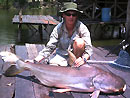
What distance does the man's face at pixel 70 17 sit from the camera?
4004mm

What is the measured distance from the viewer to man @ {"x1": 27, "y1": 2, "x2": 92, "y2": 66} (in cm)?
404

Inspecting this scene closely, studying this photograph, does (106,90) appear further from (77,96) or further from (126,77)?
(126,77)

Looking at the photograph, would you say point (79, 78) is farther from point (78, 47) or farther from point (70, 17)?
point (70, 17)

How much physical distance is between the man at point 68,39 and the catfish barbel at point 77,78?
16.5 inches

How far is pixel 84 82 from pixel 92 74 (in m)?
0.17

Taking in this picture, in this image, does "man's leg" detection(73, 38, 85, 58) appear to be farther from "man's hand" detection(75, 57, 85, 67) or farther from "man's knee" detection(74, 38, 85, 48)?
"man's hand" detection(75, 57, 85, 67)

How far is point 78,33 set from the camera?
14.1 ft

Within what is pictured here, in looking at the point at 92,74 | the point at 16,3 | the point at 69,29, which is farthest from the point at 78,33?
the point at 16,3

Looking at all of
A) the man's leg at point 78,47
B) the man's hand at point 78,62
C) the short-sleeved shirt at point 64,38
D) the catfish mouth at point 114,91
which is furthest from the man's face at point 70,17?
the catfish mouth at point 114,91

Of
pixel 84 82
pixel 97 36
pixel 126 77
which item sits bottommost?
pixel 97 36

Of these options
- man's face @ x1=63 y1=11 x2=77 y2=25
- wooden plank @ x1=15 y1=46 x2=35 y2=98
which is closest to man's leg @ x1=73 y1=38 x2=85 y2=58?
man's face @ x1=63 y1=11 x2=77 y2=25

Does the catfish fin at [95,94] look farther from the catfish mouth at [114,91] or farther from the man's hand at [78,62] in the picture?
the man's hand at [78,62]

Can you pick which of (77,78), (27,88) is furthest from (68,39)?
(27,88)

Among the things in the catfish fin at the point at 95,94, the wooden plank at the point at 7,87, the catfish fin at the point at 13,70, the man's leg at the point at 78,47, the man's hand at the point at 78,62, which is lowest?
the wooden plank at the point at 7,87
